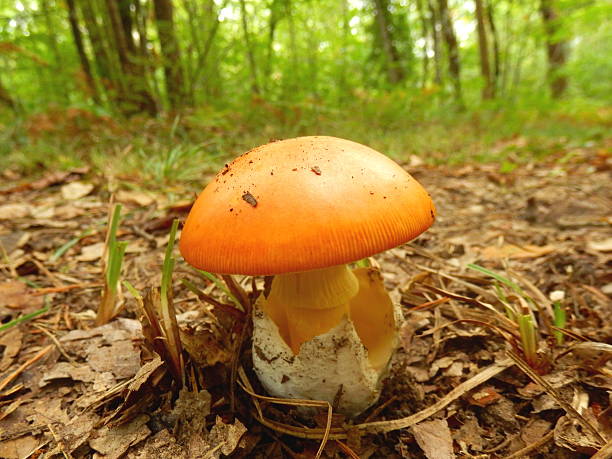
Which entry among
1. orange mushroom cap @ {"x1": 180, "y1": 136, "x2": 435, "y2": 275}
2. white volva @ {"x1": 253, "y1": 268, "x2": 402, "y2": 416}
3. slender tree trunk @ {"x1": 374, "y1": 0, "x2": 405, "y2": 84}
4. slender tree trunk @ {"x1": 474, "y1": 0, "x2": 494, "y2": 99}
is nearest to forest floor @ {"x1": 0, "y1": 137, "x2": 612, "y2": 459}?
white volva @ {"x1": 253, "y1": 268, "x2": 402, "y2": 416}

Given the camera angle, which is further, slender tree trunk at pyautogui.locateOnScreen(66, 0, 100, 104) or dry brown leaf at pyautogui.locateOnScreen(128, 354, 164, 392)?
slender tree trunk at pyautogui.locateOnScreen(66, 0, 100, 104)

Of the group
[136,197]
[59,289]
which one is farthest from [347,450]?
[136,197]

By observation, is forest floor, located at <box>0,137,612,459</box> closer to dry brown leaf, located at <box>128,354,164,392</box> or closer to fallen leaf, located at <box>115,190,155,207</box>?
dry brown leaf, located at <box>128,354,164,392</box>

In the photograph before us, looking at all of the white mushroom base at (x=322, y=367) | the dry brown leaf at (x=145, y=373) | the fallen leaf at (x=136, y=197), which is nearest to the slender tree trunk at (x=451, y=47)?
the fallen leaf at (x=136, y=197)

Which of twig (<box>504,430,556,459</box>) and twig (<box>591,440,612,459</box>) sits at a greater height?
twig (<box>591,440,612,459</box>)

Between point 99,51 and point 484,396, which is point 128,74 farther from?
point 484,396

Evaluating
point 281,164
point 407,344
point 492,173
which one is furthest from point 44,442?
point 492,173
